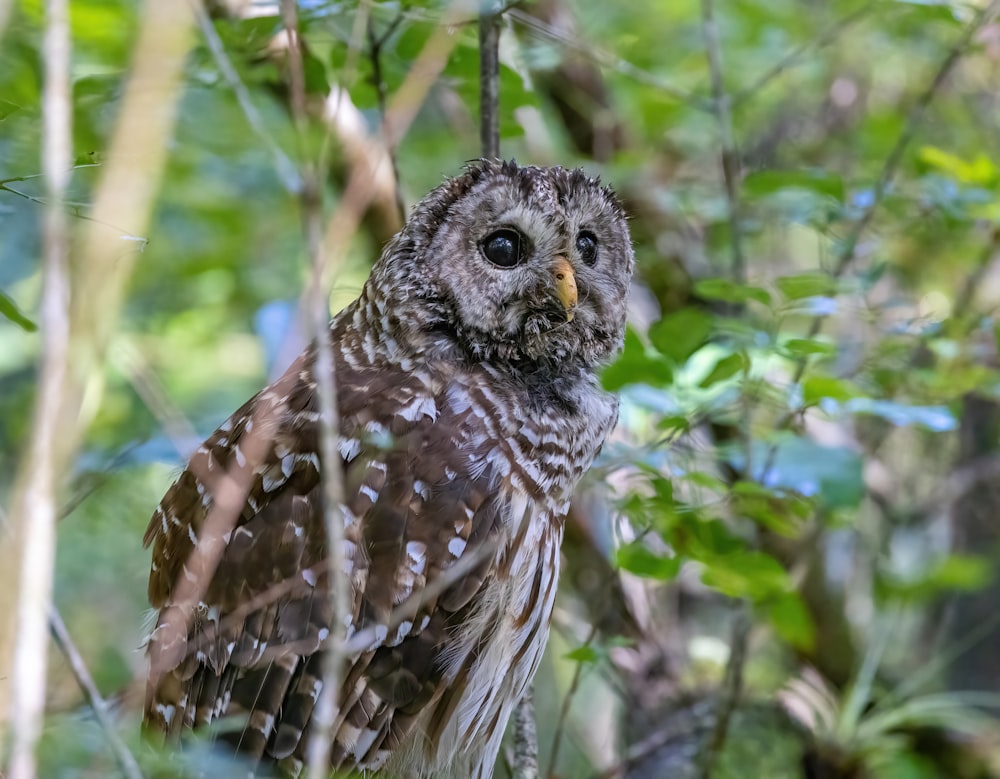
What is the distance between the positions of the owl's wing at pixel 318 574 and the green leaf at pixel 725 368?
51cm

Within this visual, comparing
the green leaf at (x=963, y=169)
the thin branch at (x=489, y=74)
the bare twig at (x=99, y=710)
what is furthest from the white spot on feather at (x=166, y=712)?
the green leaf at (x=963, y=169)

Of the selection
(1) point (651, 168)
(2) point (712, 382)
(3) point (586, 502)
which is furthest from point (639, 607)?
(1) point (651, 168)

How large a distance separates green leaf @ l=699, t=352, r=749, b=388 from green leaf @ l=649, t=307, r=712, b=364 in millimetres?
74

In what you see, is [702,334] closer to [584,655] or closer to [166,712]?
[584,655]

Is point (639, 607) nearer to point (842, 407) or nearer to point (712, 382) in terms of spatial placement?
point (842, 407)

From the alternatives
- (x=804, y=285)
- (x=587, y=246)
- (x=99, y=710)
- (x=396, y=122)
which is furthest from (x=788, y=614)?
(x=99, y=710)

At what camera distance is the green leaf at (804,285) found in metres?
2.23

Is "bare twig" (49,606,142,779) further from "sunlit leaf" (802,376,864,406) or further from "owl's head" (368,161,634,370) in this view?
"sunlit leaf" (802,376,864,406)

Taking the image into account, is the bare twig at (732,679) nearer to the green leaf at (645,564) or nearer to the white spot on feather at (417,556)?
the green leaf at (645,564)

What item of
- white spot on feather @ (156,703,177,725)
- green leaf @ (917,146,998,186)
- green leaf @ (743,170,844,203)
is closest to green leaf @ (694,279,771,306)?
green leaf @ (743,170,844,203)

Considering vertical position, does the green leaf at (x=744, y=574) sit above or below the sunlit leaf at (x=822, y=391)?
below

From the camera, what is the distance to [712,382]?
2.24 m

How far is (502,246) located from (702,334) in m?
0.51

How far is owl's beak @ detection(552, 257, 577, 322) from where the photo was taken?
7.70 ft
